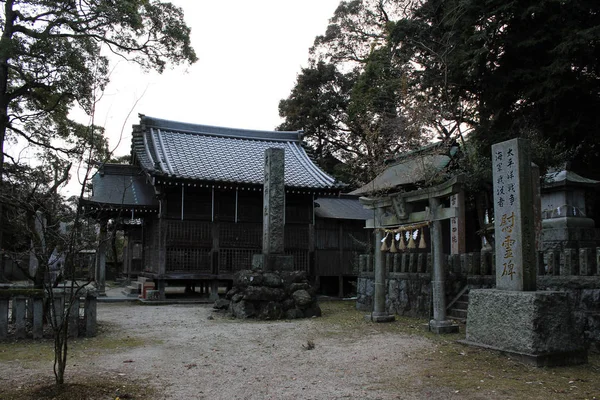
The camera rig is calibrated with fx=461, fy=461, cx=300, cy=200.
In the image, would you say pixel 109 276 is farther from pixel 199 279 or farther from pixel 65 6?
pixel 65 6

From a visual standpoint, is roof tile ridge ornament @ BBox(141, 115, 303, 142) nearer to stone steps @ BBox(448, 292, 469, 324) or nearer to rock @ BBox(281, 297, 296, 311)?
rock @ BBox(281, 297, 296, 311)

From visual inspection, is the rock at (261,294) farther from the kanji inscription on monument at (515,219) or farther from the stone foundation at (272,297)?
the kanji inscription on monument at (515,219)

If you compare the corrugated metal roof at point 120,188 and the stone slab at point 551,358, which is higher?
the corrugated metal roof at point 120,188

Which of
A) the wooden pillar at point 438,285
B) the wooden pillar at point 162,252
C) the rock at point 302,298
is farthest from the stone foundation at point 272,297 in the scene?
the wooden pillar at point 162,252

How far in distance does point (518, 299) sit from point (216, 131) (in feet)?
55.9

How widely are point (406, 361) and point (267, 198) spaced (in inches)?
312

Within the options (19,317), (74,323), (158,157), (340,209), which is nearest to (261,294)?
(74,323)

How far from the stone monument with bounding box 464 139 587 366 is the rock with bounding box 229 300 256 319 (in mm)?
6220

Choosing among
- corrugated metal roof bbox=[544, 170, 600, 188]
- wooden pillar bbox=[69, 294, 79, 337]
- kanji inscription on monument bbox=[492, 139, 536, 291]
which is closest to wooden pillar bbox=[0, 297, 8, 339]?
wooden pillar bbox=[69, 294, 79, 337]

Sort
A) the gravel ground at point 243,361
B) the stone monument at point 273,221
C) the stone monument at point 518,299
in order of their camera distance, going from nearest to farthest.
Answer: the gravel ground at point 243,361
the stone monument at point 518,299
the stone monument at point 273,221

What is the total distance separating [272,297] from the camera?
41.3 ft

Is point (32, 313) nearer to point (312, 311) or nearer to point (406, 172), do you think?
point (312, 311)

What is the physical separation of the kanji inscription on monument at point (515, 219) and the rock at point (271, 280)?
261 inches

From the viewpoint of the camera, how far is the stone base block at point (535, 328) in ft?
21.5
